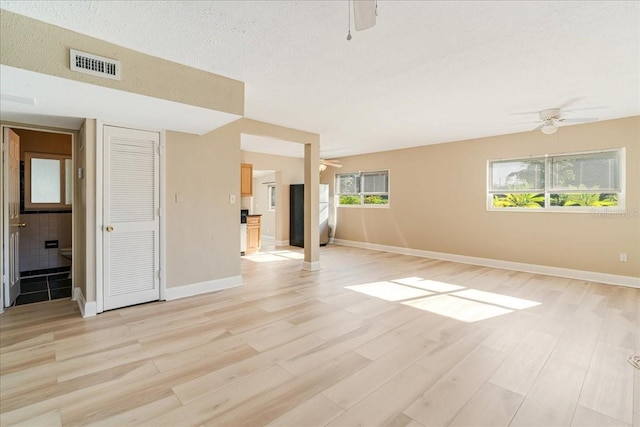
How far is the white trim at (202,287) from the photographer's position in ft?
12.6

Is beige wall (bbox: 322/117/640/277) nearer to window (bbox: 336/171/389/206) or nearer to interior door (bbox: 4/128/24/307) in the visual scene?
window (bbox: 336/171/389/206)

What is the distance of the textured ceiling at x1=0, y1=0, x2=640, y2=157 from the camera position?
6.40 ft

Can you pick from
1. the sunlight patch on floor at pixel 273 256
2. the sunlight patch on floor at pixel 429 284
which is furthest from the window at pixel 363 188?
the sunlight patch on floor at pixel 429 284

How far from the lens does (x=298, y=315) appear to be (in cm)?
327

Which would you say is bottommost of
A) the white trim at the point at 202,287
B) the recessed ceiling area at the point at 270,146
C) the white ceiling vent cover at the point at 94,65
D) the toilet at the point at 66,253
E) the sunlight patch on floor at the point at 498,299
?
the sunlight patch on floor at the point at 498,299

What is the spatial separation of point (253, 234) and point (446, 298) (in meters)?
4.80

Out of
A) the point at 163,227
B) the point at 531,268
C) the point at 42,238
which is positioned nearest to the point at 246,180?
the point at 163,227

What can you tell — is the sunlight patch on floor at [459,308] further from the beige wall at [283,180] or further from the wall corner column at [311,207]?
the beige wall at [283,180]

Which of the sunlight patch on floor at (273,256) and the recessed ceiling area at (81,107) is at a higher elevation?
the recessed ceiling area at (81,107)

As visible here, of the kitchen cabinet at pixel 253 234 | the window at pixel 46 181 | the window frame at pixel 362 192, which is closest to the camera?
the window at pixel 46 181

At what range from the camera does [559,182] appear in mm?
5035

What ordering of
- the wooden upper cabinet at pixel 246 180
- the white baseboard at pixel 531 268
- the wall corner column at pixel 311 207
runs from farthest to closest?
the wooden upper cabinet at pixel 246 180 → the wall corner column at pixel 311 207 → the white baseboard at pixel 531 268

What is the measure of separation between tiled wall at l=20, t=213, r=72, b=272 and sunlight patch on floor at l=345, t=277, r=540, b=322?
506cm

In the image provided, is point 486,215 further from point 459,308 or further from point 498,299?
point 459,308
